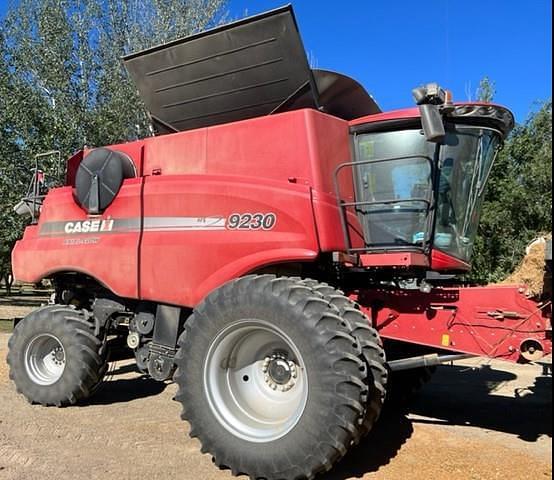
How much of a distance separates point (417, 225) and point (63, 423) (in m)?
3.75

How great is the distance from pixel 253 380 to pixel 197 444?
763 mm

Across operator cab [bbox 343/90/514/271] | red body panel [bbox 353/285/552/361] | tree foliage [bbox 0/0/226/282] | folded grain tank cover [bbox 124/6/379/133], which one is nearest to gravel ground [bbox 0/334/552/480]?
red body panel [bbox 353/285/552/361]

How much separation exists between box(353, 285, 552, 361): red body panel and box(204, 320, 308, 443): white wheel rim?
0.89m

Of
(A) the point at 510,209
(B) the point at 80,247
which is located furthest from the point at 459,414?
(B) the point at 80,247

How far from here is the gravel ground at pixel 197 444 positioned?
4.29 meters

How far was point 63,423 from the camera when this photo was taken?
5.56 meters

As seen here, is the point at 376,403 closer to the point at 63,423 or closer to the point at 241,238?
the point at 241,238

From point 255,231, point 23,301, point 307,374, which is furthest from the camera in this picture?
point 23,301

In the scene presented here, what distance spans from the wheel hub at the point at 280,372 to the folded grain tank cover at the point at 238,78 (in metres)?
2.27

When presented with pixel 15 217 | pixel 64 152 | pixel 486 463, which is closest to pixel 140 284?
pixel 486 463

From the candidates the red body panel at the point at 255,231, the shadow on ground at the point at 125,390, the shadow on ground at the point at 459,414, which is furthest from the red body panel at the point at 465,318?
the shadow on ground at the point at 125,390

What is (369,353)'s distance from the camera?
13.9 feet

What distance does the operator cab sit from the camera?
481 cm

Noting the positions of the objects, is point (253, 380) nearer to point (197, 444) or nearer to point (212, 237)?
point (197, 444)
